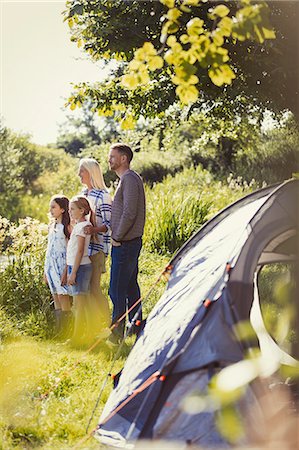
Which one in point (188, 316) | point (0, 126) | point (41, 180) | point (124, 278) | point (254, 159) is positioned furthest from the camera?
point (41, 180)

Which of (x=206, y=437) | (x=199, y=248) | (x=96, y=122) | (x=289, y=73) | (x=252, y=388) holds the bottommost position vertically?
(x=206, y=437)

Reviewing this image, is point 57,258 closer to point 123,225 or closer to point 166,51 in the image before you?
point 123,225

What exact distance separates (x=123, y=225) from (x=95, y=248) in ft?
1.56

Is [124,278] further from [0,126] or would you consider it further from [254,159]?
[0,126]

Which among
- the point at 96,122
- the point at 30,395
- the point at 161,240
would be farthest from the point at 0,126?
the point at 96,122

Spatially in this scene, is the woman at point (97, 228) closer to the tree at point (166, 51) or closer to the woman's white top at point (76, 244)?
the woman's white top at point (76, 244)

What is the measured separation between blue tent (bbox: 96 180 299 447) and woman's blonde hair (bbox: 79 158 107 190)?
1733 millimetres

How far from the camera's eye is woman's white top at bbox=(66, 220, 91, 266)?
17.8 feet

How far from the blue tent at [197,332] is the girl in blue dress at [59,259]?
1866mm

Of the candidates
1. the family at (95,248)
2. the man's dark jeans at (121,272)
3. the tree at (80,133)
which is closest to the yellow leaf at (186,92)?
the family at (95,248)

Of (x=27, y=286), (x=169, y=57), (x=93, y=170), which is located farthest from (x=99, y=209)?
(x=169, y=57)

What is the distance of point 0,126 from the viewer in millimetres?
18906

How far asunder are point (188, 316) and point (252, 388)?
0.49 metres

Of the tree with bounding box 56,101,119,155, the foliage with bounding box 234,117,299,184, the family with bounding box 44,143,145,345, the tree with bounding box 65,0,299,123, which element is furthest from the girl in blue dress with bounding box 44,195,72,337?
the tree with bounding box 56,101,119,155
